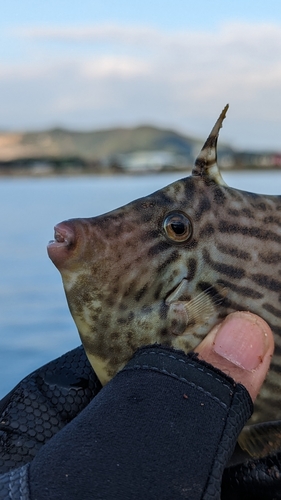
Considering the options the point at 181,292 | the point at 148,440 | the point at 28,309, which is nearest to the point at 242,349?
the point at 181,292

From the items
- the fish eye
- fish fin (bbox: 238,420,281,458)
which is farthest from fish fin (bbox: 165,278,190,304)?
fish fin (bbox: 238,420,281,458)

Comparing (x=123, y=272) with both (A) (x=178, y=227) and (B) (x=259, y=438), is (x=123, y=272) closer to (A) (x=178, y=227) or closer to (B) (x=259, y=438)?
(A) (x=178, y=227)

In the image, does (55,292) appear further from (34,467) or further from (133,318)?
(34,467)

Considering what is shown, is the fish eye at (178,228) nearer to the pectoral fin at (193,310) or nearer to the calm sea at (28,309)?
the pectoral fin at (193,310)

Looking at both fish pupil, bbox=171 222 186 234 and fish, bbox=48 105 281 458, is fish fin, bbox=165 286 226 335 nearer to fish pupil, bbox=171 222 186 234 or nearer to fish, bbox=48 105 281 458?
fish, bbox=48 105 281 458

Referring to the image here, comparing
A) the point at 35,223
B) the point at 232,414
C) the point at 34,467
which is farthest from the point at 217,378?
the point at 35,223

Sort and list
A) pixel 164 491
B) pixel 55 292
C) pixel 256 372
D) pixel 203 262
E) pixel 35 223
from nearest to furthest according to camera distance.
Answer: pixel 164 491 → pixel 256 372 → pixel 203 262 → pixel 55 292 → pixel 35 223

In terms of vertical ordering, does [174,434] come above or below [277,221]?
below

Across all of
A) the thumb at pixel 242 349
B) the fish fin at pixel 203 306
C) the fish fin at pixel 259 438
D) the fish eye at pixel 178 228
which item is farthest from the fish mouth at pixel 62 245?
the fish fin at pixel 259 438
